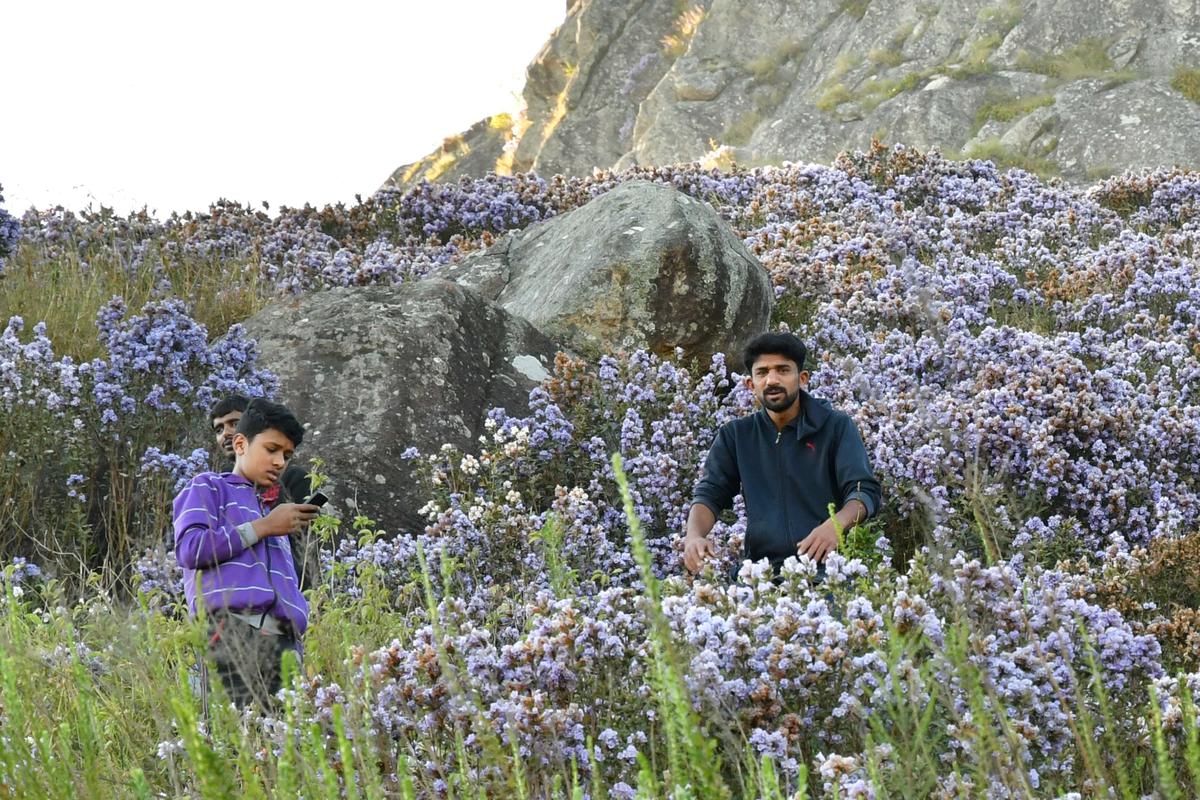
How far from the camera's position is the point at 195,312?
33.7ft

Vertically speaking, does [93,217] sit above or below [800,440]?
above

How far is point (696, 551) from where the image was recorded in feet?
17.5

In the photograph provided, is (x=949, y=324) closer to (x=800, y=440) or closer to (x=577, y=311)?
(x=577, y=311)

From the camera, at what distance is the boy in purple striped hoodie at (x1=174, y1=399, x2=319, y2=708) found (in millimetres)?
4633

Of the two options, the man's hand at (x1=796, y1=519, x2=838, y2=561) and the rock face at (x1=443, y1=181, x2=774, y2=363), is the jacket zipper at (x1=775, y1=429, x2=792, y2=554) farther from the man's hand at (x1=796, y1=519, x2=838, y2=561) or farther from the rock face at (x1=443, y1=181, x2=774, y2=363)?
the rock face at (x1=443, y1=181, x2=774, y2=363)

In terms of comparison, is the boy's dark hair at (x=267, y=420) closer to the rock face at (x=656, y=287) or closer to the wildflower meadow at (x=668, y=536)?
the wildflower meadow at (x=668, y=536)

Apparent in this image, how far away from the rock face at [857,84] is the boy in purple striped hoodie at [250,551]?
18.5m

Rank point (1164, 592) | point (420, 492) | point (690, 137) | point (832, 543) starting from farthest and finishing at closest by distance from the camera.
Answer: point (690, 137) < point (420, 492) < point (1164, 592) < point (832, 543)

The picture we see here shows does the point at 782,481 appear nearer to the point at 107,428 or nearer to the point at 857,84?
the point at 107,428

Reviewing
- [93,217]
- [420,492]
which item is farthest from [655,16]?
[420,492]

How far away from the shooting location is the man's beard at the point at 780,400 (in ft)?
18.7

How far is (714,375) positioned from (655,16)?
30.0 metres

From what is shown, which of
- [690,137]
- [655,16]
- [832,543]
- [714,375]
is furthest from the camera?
[655,16]

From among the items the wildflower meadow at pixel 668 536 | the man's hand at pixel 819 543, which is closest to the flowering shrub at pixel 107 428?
the wildflower meadow at pixel 668 536
